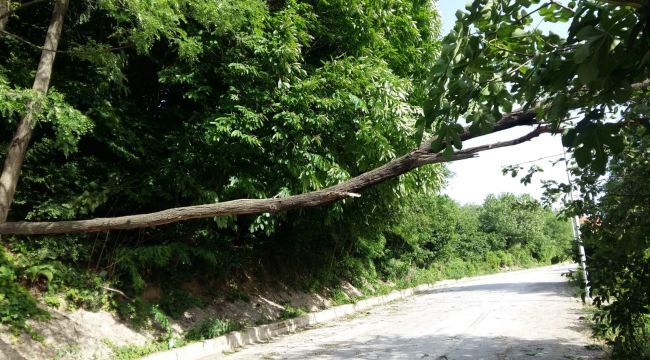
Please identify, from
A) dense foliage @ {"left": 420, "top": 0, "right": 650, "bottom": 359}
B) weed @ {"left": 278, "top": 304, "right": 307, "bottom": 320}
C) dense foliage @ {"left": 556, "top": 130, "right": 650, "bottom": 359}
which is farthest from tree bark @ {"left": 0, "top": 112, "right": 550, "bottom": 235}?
weed @ {"left": 278, "top": 304, "right": 307, "bottom": 320}

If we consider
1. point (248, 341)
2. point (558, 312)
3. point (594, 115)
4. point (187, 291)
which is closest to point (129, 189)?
point (187, 291)

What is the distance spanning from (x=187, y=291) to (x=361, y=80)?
6318mm

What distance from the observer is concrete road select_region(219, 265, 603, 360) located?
768 cm

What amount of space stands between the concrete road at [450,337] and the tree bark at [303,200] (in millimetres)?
3429

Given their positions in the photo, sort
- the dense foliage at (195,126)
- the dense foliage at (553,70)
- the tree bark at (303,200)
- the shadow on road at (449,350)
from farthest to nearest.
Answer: the dense foliage at (195,126) < the shadow on road at (449,350) < the tree bark at (303,200) < the dense foliage at (553,70)

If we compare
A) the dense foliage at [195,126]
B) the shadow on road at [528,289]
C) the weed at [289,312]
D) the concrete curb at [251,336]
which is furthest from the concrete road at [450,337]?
the shadow on road at [528,289]

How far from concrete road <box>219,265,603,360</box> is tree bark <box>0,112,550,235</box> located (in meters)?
3.43

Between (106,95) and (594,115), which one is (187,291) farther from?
(594,115)

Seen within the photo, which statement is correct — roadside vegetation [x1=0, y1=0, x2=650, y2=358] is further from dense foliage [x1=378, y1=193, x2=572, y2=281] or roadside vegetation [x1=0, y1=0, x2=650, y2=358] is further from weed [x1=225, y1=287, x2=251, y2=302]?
dense foliage [x1=378, y1=193, x2=572, y2=281]

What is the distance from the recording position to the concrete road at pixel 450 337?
7676 mm

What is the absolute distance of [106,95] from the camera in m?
8.87

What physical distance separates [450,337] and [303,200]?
5.42 metres

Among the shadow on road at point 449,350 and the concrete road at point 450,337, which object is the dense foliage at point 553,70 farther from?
the concrete road at point 450,337

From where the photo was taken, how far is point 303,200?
536 centimetres
